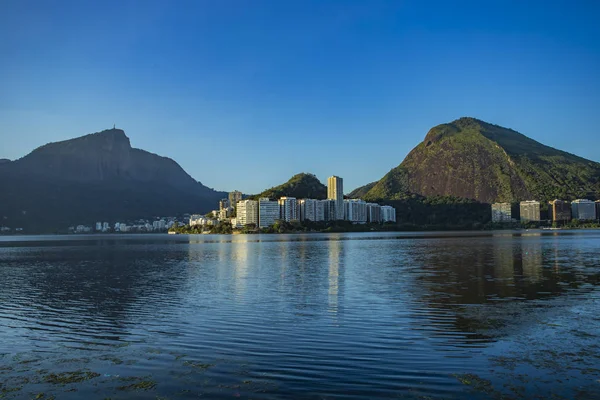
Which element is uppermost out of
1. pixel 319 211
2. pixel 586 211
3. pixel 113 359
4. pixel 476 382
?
pixel 319 211

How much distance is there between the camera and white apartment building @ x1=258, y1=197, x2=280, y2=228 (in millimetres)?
189500

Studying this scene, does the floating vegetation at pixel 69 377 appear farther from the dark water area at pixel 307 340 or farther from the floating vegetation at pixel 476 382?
the floating vegetation at pixel 476 382

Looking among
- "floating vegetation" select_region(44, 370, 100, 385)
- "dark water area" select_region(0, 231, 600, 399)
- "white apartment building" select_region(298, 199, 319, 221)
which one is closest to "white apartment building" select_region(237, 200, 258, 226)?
"white apartment building" select_region(298, 199, 319, 221)

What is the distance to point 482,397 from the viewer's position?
8.61 m

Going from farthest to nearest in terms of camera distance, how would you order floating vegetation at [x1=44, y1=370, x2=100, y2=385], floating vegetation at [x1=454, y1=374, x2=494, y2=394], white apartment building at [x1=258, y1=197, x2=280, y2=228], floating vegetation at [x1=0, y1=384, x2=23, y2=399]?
white apartment building at [x1=258, y1=197, x2=280, y2=228]
floating vegetation at [x1=44, y1=370, x2=100, y2=385]
floating vegetation at [x1=0, y1=384, x2=23, y2=399]
floating vegetation at [x1=454, y1=374, x2=494, y2=394]

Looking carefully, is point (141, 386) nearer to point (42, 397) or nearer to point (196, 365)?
point (196, 365)

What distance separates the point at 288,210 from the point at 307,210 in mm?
8136

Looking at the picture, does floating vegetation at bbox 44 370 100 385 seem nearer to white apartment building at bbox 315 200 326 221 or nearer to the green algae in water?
the green algae in water

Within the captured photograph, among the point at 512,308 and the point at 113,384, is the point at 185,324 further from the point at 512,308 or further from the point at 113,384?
the point at 512,308

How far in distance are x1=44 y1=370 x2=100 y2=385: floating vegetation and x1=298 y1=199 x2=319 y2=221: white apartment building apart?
181291 mm

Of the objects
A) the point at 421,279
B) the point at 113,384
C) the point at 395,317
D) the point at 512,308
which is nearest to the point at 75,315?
the point at 113,384

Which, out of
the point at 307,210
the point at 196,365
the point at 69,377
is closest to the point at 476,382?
the point at 196,365

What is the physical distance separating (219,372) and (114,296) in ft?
49.8

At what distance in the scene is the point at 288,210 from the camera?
19125 cm
